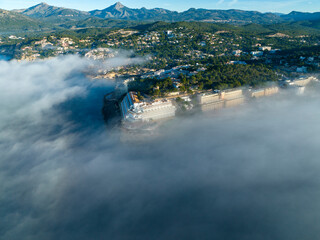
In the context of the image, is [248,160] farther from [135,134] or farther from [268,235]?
[135,134]

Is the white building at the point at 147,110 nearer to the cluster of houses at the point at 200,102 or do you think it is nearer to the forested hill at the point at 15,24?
the cluster of houses at the point at 200,102

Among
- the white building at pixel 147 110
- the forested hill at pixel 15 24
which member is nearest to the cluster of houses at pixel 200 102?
the white building at pixel 147 110

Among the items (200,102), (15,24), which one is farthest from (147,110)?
(15,24)

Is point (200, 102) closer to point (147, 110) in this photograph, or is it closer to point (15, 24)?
point (147, 110)

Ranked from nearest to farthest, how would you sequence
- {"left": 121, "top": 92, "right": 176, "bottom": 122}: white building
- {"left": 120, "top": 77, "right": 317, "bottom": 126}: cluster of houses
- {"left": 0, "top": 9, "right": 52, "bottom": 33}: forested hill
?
1. {"left": 121, "top": 92, "right": 176, "bottom": 122}: white building
2. {"left": 120, "top": 77, "right": 317, "bottom": 126}: cluster of houses
3. {"left": 0, "top": 9, "right": 52, "bottom": 33}: forested hill

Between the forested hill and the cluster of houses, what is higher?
the forested hill

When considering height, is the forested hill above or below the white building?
above

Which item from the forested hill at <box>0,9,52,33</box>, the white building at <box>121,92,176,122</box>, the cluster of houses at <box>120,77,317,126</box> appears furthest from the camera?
the forested hill at <box>0,9,52,33</box>

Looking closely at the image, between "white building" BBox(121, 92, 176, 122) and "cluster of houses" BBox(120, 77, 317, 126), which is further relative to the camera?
"cluster of houses" BBox(120, 77, 317, 126)

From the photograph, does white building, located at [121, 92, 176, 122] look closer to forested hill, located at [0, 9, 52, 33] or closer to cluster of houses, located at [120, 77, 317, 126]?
cluster of houses, located at [120, 77, 317, 126]

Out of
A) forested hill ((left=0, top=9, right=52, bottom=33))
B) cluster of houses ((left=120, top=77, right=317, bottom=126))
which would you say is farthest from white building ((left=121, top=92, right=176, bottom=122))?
forested hill ((left=0, top=9, right=52, bottom=33))
